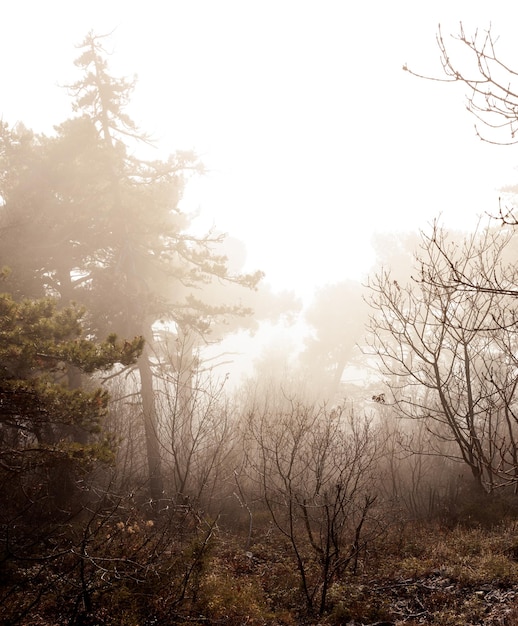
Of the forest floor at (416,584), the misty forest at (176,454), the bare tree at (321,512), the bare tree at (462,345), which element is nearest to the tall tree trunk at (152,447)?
the misty forest at (176,454)

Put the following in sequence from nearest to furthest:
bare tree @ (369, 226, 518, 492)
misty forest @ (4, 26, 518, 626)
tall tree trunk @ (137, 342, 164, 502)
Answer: bare tree @ (369, 226, 518, 492) < misty forest @ (4, 26, 518, 626) < tall tree trunk @ (137, 342, 164, 502)

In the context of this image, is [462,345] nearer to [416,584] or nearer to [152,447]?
[416,584]

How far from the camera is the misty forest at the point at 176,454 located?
6.11 m

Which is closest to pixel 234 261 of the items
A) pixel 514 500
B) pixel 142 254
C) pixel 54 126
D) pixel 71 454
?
pixel 142 254

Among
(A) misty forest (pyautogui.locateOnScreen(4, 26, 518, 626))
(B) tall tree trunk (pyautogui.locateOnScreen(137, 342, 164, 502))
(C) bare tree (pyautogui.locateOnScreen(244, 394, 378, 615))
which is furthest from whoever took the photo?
(B) tall tree trunk (pyautogui.locateOnScreen(137, 342, 164, 502))

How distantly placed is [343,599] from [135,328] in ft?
28.6

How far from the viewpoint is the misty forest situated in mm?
6113

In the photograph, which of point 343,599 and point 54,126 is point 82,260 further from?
point 343,599

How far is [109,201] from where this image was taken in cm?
1294

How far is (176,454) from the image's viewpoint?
35.6 ft

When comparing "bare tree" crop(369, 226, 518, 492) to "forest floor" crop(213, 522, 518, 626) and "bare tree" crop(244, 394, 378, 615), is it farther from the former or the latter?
"bare tree" crop(244, 394, 378, 615)

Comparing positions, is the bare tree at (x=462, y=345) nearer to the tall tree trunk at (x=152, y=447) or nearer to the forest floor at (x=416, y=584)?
the forest floor at (x=416, y=584)

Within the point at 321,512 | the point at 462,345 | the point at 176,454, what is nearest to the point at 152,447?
the point at 176,454

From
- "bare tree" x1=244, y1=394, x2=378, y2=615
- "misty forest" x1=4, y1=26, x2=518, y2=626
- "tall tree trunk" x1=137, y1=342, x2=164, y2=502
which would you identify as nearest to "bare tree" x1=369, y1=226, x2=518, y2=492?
"misty forest" x1=4, y1=26, x2=518, y2=626
